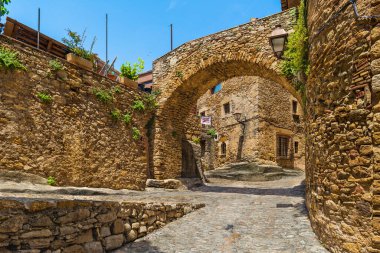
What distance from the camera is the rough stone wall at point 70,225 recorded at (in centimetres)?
345

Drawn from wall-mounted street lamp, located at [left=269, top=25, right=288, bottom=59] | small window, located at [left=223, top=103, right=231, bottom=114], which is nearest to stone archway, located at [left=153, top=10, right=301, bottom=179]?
wall-mounted street lamp, located at [left=269, top=25, right=288, bottom=59]

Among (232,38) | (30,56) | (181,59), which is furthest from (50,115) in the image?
(232,38)

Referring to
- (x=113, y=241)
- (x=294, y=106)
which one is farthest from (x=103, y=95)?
(x=294, y=106)

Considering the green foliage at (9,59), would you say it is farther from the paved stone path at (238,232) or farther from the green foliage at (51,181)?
the paved stone path at (238,232)

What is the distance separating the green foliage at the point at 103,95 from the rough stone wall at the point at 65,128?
0.11m

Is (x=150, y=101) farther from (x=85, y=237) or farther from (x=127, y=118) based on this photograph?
(x=85, y=237)

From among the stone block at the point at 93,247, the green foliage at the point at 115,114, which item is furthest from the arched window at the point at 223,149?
the stone block at the point at 93,247

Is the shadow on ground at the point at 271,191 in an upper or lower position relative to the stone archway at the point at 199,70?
lower

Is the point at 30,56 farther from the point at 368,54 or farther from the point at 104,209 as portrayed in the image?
the point at 368,54

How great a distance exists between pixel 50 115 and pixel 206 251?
219 inches

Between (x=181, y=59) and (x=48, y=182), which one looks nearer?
(x=48, y=182)

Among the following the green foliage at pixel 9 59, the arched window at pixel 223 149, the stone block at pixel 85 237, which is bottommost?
the stone block at pixel 85 237

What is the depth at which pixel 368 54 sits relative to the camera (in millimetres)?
3443

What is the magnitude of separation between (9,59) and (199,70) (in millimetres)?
5787
